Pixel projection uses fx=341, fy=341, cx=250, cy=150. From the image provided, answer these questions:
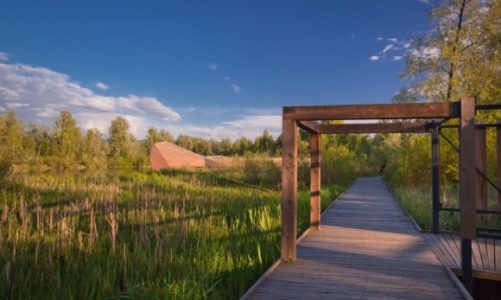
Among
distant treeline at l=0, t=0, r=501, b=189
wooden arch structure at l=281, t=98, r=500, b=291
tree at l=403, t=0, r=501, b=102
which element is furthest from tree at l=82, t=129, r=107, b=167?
wooden arch structure at l=281, t=98, r=500, b=291

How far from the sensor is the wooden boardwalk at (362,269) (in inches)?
123

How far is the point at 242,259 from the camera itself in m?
3.85

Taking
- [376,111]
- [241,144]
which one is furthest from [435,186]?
[241,144]

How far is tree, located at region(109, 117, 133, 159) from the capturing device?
43562 millimetres

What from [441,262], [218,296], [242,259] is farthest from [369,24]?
[218,296]

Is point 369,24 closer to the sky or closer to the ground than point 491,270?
closer to the sky

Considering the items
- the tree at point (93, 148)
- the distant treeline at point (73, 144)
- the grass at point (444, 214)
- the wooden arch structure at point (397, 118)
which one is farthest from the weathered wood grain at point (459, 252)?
the tree at point (93, 148)

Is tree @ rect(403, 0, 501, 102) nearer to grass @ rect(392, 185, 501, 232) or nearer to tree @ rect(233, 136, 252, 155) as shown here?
grass @ rect(392, 185, 501, 232)

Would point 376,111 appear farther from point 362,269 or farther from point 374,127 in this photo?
point 374,127

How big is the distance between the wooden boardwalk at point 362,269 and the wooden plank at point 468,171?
0.63 meters

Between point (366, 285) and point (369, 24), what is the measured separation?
929 cm

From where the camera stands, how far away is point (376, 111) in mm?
3719

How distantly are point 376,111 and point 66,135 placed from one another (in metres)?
39.8

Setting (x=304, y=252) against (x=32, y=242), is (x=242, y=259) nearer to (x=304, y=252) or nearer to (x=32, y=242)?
(x=304, y=252)
